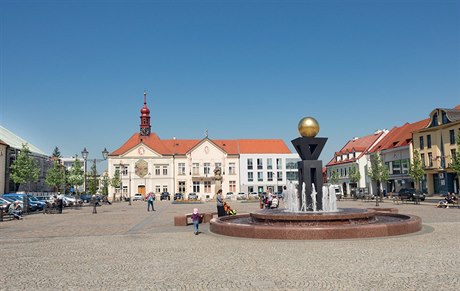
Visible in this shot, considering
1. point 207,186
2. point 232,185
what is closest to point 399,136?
point 232,185

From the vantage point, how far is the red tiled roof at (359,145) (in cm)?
7424

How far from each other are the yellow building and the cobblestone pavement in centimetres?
4115

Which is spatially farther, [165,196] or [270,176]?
[270,176]

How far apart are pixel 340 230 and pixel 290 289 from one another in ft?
22.3

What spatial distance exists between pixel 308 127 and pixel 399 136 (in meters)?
50.8

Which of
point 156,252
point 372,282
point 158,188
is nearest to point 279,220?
point 156,252

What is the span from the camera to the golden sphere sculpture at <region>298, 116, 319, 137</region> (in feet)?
69.3

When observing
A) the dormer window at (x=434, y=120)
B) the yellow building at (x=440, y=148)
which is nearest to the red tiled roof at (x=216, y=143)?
the yellow building at (x=440, y=148)

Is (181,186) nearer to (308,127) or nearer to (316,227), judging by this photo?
(308,127)

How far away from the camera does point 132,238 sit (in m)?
15.8

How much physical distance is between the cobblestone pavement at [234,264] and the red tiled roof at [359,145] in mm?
61643

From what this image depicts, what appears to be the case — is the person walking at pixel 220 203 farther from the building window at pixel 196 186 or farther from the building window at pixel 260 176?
the building window at pixel 260 176

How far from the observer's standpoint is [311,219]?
49.2 feet

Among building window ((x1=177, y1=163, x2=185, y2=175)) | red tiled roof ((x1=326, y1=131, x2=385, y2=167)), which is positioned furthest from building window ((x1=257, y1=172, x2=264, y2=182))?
red tiled roof ((x1=326, y1=131, x2=385, y2=167))
